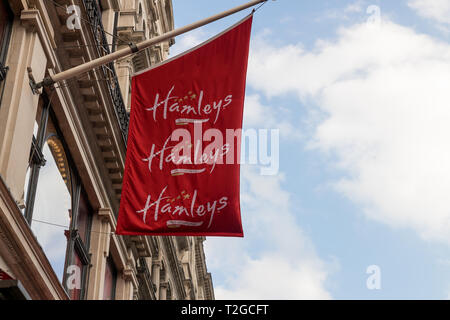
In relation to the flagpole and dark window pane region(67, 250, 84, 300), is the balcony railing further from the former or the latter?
dark window pane region(67, 250, 84, 300)

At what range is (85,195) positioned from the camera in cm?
1914

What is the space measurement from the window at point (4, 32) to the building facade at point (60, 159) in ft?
0.06

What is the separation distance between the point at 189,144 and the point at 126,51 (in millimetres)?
2352

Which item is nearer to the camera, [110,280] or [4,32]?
[4,32]

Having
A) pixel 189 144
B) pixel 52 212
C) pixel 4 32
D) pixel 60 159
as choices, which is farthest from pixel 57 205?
pixel 189 144

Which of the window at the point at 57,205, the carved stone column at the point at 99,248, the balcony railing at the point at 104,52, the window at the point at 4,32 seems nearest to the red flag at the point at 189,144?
the window at the point at 4,32

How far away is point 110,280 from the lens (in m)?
22.2

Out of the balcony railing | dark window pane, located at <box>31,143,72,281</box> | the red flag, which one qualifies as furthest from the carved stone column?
the red flag

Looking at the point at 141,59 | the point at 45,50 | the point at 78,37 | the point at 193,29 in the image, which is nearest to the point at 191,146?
the point at 193,29

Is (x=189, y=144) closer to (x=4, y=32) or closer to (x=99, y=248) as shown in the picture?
(x=4, y=32)

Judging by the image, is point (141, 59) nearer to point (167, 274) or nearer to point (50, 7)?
point (167, 274)

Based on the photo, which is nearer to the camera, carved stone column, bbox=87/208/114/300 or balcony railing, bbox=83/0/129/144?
balcony railing, bbox=83/0/129/144

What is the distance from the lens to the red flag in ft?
41.4

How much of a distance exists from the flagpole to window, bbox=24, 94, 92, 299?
4.63ft
